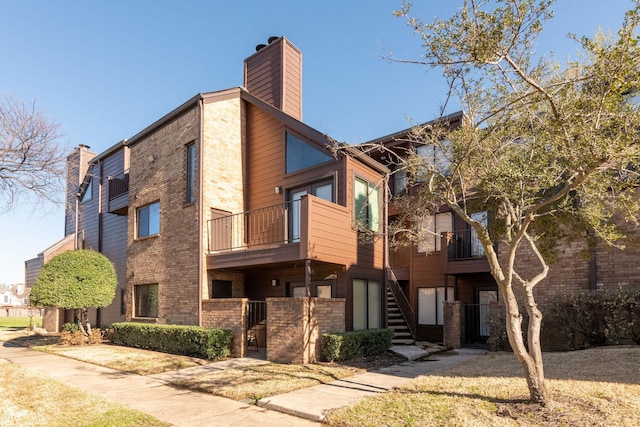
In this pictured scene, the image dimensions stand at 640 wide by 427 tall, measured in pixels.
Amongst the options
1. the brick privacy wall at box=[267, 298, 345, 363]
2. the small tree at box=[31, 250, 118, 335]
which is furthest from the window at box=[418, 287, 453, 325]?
the small tree at box=[31, 250, 118, 335]

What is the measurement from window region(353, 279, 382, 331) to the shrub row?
507cm

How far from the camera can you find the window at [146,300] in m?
16.1

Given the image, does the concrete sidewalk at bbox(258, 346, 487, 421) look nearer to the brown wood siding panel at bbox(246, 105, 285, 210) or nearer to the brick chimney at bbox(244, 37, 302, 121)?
the brown wood siding panel at bbox(246, 105, 285, 210)

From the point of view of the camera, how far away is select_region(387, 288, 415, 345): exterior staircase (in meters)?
15.1

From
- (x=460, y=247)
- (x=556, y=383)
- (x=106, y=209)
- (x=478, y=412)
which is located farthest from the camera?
(x=106, y=209)

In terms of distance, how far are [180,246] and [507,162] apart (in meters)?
10.7

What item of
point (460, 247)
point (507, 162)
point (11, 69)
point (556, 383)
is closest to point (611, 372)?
point (556, 383)

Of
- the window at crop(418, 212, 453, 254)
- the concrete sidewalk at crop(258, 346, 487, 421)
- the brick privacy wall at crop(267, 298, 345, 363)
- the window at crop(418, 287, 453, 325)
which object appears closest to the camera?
the concrete sidewalk at crop(258, 346, 487, 421)

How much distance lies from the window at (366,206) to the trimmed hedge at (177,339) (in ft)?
16.9

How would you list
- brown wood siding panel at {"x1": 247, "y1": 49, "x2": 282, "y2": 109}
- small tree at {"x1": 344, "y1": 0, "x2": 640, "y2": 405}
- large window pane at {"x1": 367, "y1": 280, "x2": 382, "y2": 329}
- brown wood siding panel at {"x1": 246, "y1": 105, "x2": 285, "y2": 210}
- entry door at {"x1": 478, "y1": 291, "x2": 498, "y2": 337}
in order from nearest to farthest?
1. small tree at {"x1": 344, "y1": 0, "x2": 640, "y2": 405}
2. large window pane at {"x1": 367, "y1": 280, "x2": 382, "y2": 329}
3. brown wood siding panel at {"x1": 246, "y1": 105, "x2": 285, "y2": 210}
4. entry door at {"x1": 478, "y1": 291, "x2": 498, "y2": 337}
5. brown wood siding panel at {"x1": 247, "y1": 49, "x2": 282, "y2": 109}

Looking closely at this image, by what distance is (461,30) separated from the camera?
6617mm

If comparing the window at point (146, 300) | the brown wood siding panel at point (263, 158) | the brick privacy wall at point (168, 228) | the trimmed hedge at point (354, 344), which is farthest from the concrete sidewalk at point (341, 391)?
the window at point (146, 300)

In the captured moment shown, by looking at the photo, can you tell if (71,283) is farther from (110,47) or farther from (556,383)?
(556,383)

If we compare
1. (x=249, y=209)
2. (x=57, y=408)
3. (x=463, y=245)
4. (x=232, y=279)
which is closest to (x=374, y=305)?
(x=232, y=279)
